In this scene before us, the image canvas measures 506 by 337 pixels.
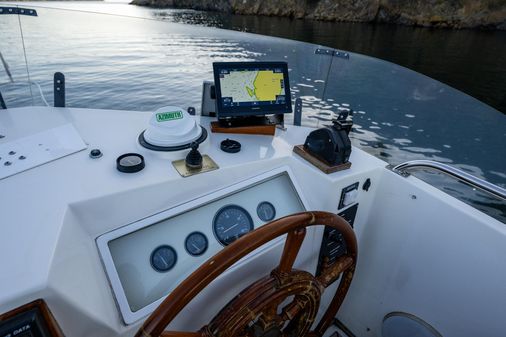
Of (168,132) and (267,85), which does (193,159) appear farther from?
(267,85)

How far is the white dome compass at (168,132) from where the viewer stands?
1042 millimetres

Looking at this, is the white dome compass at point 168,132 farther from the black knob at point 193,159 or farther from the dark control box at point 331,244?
the dark control box at point 331,244

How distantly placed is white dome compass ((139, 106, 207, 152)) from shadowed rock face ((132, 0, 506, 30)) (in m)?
30.1

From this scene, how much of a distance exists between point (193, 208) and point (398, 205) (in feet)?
2.80

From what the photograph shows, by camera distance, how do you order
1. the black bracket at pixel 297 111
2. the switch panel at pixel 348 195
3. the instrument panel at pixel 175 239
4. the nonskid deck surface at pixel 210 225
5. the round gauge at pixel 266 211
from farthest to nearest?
the black bracket at pixel 297 111
the switch panel at pixel 348 195
the round gauge at pixel 266 211
the instrument panel at pixel 175 239
the nonskid deck surface at pixel 210 225

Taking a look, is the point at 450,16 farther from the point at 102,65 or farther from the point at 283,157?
the point at 283,157

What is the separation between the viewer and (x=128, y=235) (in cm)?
85

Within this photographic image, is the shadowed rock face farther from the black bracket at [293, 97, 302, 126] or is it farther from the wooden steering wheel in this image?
the wooden steering wheel

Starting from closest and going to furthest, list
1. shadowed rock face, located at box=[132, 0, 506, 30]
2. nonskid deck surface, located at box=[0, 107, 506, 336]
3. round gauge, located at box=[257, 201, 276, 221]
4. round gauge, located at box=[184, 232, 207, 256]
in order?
nonskid deck surface, located at box=[0, 107, 506, 336], round gauge, located at box=[184, 232, 207, 256], round gauge, located at box=[257, 201, 276, 221], shadowed rock face, located at box=[132, 0, 506, 30]

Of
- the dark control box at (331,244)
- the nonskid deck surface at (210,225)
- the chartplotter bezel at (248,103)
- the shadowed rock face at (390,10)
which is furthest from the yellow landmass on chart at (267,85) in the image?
the shadowed rock face at (390,10)

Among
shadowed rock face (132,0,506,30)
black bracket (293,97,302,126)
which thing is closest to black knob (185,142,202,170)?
black bracket (293,97,302,126)

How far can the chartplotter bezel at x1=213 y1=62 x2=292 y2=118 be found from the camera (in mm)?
1185

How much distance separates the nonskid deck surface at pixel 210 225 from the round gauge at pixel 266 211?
0.04 m

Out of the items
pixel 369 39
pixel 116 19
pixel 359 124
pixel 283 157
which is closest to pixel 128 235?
pixel 283 157
